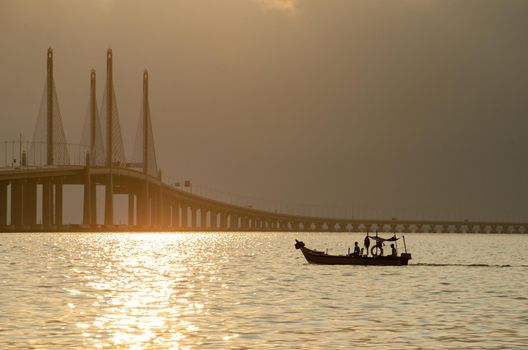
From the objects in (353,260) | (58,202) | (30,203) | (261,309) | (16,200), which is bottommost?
(261,309)

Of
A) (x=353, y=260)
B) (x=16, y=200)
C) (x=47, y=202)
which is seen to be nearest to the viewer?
(x=353, y=260)

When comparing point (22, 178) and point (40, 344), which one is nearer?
point (40, 344)

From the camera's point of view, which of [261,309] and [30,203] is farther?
[30,203]

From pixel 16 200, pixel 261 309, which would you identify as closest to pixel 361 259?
pixel 261 309

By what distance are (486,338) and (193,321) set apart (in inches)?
412

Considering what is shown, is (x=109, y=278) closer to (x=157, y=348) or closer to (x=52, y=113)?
(x=157, y=348)

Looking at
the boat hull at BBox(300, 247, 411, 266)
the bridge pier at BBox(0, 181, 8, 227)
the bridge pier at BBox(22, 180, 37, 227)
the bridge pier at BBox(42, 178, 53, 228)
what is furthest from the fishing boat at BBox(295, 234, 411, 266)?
the bridge pier at BBox(42, 178, 53, 228)

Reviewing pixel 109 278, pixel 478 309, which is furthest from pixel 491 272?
pixel 478 309

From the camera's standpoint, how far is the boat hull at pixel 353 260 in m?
80.8

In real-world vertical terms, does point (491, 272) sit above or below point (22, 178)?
below

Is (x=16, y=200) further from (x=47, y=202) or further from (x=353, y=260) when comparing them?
(x=353, y=260)

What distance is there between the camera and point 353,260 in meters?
80.8

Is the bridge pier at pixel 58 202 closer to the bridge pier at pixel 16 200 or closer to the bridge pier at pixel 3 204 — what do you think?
the bridge pier at pixel 16 200

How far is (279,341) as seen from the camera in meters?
34.8
